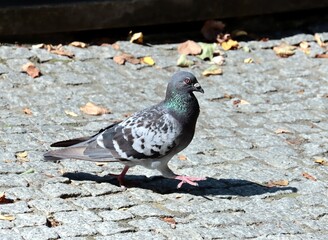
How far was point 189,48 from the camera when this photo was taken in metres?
8.66

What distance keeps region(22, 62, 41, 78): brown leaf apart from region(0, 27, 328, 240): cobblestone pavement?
81mm

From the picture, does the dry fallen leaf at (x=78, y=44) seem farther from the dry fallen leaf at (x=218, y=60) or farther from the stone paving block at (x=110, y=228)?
the stone paving block at (x=110, y=228)

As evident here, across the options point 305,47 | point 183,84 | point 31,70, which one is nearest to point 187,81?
point 183,84

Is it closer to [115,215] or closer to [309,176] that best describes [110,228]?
[115,215]

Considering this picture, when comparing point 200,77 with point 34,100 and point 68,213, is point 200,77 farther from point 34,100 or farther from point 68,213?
point 68,213

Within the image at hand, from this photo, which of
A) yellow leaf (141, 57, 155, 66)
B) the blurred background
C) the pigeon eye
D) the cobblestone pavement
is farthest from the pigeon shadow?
the blurred background

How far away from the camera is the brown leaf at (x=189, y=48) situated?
28.2ft

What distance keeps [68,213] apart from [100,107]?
6.95 feet

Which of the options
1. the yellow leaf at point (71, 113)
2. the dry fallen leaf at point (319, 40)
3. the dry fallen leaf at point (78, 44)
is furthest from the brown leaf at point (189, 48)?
the yellow leaf at point (71, 113)

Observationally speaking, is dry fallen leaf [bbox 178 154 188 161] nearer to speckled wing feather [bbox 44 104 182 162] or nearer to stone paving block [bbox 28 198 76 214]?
speckled wing feather [bbox 44 104 182 162]

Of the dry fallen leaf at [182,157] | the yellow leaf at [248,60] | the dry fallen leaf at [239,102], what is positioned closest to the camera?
the dry fallen leaf at [182,157]

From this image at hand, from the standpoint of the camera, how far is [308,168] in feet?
20.9

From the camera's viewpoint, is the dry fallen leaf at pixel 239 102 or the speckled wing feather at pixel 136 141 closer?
the speckled wing feather at pixel 136 141

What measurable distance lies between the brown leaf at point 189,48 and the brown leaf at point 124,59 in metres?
0.53
